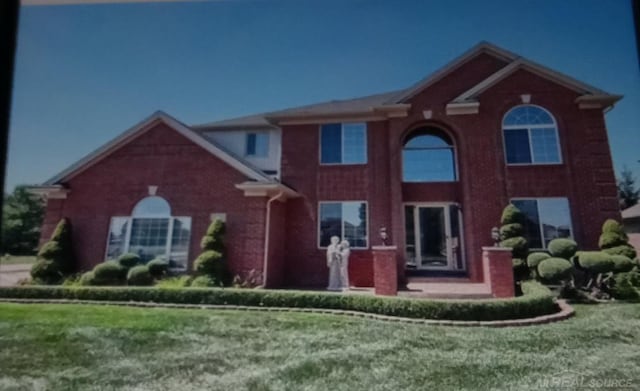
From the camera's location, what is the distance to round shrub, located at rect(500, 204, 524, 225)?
3.80 m

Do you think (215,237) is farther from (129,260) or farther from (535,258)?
(535,258)

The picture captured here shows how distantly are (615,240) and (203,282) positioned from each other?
14.4 ft

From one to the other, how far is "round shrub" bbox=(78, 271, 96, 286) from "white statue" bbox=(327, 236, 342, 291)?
9.06ft

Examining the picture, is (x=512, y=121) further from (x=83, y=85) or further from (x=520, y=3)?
(x=83, y=85)

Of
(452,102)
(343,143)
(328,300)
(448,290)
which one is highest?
(452,102)

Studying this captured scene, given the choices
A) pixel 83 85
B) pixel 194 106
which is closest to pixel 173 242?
pixel 194 106

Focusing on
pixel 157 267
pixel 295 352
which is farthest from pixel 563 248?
pixel 157 267

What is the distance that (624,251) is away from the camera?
304 centimetres

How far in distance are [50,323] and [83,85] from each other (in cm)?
229

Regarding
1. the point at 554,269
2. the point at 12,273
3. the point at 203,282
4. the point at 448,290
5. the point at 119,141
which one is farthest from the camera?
the point at 203,282

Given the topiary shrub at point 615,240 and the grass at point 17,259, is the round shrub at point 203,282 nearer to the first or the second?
the grass at point 17,259

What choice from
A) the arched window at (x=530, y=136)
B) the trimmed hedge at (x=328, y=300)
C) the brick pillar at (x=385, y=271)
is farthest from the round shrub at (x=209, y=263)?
the arched window at (x=530, y=136)

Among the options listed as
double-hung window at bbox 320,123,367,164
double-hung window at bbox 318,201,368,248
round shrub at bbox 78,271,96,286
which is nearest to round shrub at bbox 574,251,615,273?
double-hung window at bbox 318,201,368,248

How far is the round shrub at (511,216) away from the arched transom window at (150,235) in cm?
387
